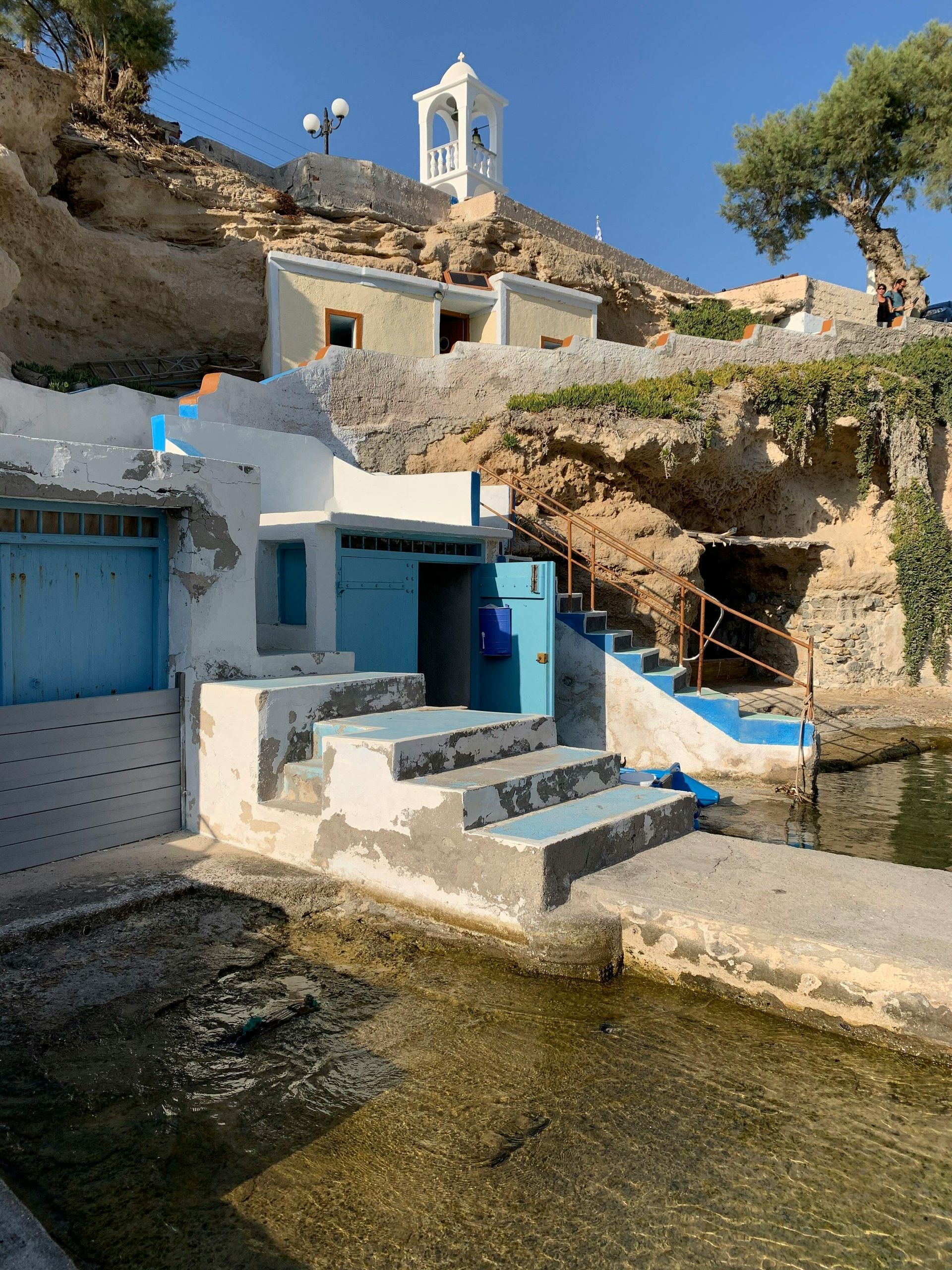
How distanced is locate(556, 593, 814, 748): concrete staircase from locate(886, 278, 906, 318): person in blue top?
67.6 ft

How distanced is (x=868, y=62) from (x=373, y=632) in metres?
26.6

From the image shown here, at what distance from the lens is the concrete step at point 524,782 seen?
5410 mm

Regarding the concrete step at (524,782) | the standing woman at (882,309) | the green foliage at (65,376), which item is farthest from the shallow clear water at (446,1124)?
the standing woman at (882,309)

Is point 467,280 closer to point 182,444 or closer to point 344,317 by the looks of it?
point 344,317

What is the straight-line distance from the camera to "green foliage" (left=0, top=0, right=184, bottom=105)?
19.2m

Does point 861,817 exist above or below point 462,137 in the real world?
below

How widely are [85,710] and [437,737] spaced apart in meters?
2.62

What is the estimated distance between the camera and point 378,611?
30.5 feet

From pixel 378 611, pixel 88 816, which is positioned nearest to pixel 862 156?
pixel 378 611

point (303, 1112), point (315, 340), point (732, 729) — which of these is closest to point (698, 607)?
point (732, 729)

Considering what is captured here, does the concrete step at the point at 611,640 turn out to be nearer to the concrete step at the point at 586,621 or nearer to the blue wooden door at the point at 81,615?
the concrete step at the point at 586,621

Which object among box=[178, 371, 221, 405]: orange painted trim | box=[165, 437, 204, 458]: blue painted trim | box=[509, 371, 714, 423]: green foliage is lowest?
box=[165, 437, 204, 458]: blue painted trim

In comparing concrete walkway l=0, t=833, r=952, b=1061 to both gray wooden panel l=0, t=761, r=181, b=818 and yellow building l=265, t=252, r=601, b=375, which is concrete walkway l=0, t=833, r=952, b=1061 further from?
yellow building l=265, t=252, r=601, b=375

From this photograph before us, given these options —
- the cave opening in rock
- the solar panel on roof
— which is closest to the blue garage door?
the cave opening in rock
